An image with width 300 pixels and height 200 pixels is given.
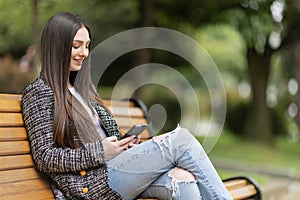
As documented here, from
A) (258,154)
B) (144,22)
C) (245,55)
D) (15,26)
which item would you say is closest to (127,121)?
(15,26)

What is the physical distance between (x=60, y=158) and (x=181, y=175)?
18.5 inches

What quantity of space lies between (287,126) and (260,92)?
2645mm

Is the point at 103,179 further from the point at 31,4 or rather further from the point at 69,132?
the point at 31,4

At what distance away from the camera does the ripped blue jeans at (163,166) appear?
6.61 feet

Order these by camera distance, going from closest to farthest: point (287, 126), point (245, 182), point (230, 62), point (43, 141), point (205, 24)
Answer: point (43, 141), point (245, 182), point (205, 24), point (287, 126), point (230, 62)

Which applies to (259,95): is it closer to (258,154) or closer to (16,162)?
(258,154)

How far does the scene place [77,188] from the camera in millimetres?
1981

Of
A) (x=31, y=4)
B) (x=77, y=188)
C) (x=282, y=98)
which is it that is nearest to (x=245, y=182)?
(x=77, y=188)

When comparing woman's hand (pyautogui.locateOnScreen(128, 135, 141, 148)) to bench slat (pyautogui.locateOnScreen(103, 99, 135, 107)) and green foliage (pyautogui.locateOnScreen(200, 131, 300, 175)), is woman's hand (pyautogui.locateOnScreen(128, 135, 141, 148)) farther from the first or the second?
green foliage (pyautogui.locateOnScreen(200, 131, 300, 175))

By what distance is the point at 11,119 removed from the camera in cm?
211

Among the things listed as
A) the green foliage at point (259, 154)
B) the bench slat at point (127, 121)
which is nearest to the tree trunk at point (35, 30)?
the bench slat at point (127, 121)

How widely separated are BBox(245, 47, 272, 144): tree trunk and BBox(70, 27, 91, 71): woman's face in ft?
23.1

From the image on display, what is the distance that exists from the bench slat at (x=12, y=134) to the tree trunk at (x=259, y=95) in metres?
7.17

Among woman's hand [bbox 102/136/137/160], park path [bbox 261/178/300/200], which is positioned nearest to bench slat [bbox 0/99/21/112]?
woman's hand [bbox 102/136/137/160]
